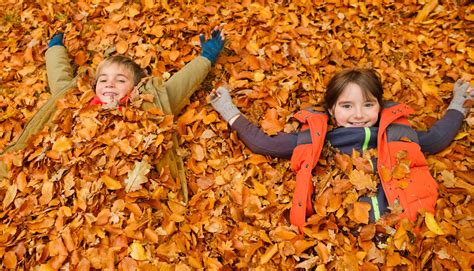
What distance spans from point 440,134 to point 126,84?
228 centimetres

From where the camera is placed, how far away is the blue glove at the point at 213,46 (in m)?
3.29

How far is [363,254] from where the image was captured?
2.39 meters

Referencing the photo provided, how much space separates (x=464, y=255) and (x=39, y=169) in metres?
2.64

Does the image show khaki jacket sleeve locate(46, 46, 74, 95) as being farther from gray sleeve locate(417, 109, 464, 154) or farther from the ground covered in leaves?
gray sleeve locate(417, 109, 464, 154)

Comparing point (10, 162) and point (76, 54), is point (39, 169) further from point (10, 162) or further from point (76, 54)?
point (76, 54)

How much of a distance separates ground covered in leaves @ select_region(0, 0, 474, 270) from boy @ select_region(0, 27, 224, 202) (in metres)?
0.11

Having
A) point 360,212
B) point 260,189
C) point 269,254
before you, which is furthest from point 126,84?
point 360,212

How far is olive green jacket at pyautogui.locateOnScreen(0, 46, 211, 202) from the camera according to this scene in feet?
9.47

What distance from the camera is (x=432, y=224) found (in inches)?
94.6

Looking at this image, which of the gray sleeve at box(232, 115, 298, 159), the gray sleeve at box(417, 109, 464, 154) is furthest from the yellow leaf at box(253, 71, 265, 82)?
the gray sleeve at box(417, 109, 464, 154)

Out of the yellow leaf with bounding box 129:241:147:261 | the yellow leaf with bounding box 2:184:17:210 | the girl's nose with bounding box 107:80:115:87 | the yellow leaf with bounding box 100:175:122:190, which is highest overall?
the girl's nose with bounding box 107:80:115:87

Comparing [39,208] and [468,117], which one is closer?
[39,208]

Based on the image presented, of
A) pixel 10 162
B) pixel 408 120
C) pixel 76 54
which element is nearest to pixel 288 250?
pixel 408 120

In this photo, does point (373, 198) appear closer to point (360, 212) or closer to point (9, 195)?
point (360, 212)
